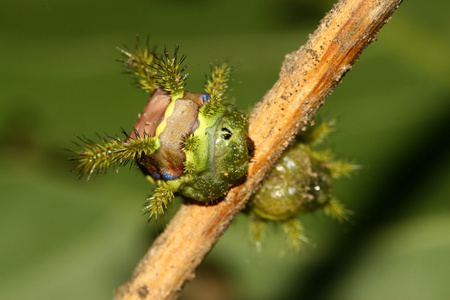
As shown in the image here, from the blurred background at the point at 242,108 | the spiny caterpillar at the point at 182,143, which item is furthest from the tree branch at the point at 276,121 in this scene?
the blurred background at the point at 242,108

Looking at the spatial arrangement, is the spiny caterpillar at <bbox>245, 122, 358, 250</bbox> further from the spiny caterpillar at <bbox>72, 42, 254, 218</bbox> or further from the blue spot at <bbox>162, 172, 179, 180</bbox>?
the blue spot at <bbox>162, 172, 179, 180</bbox>

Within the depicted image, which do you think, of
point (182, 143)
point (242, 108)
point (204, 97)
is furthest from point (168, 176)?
point (242, 108)

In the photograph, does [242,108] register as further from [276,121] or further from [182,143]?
[182,143]

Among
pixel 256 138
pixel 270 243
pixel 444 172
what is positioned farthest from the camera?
pixel 270 243

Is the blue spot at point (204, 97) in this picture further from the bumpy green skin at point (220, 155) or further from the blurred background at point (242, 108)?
the blurred background at point (242, 108)

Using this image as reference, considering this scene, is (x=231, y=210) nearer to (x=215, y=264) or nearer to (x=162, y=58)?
(x=162, y=58)

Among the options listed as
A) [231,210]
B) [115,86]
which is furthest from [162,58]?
[115,86]
